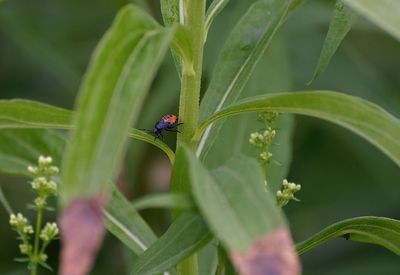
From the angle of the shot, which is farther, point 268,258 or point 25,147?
point 25,147

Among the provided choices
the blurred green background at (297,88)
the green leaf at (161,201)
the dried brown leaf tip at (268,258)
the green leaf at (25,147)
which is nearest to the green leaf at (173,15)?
the green leaf at (25,147)

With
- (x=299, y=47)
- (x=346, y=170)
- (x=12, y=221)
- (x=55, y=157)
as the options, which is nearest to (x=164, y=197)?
(x=12, y=221)

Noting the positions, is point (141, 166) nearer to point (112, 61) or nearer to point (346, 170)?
point (346, 170)

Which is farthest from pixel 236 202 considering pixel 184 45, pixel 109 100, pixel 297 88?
pixel 297 88

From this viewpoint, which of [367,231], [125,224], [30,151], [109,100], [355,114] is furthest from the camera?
[30,151]

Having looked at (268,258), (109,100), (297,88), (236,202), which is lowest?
(268,258)

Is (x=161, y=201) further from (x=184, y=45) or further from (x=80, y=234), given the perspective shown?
(x=184, y=45)
